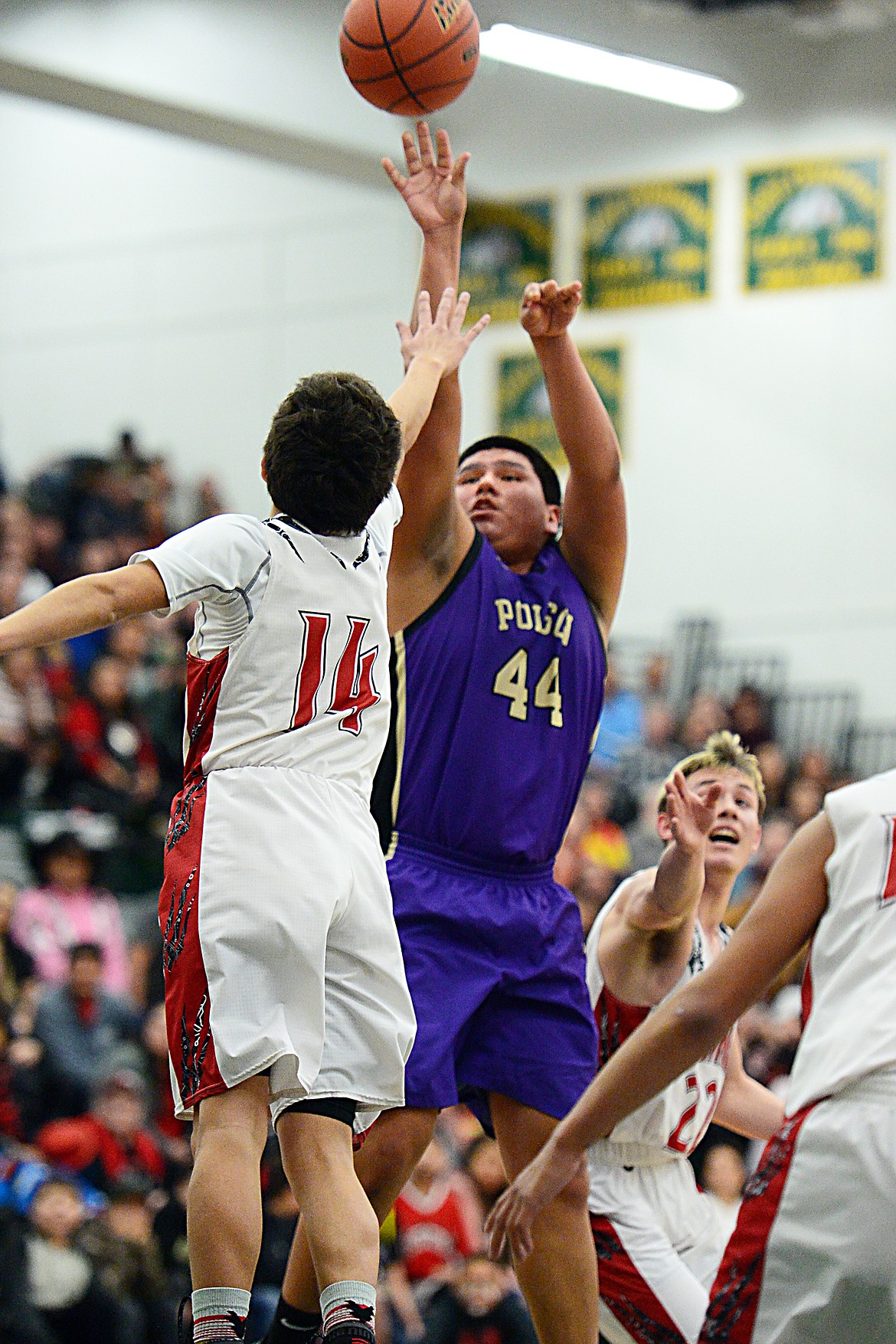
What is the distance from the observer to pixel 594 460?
15.8ft

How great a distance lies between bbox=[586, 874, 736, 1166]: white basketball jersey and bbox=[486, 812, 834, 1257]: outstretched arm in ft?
5.59

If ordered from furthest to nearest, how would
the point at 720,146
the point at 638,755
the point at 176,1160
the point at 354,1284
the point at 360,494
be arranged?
the point at 720,146 < the point at 638,755 < the point at 176,1160 < the point at 360,494 < the point at 354,1284

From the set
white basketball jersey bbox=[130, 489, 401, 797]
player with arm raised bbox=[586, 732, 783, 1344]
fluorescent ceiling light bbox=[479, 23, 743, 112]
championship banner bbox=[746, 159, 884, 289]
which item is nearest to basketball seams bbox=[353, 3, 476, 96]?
white basketball jersey bbox=[130, 489, 401, 797]

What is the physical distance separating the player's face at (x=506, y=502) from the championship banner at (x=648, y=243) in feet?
44.6

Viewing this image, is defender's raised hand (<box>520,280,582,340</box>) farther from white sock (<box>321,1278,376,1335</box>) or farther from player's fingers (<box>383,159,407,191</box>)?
white sock (<box>321,1278,376,1335</box>)

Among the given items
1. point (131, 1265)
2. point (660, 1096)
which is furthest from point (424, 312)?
point (131, 1265)

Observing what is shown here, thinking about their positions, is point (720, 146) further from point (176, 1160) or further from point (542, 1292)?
point (542, 1292)

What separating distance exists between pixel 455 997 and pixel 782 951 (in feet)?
5.16

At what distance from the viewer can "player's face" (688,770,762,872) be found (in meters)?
5.03

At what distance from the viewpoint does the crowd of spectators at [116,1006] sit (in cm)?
824

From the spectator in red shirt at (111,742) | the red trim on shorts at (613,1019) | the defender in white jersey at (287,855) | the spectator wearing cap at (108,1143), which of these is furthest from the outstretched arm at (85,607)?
the spectator in red shirt at (111,742)

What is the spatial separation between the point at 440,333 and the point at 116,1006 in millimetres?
6334

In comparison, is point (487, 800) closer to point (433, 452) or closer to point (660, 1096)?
point (433, 452)

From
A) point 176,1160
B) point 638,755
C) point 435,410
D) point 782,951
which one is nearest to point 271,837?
point 782,951
